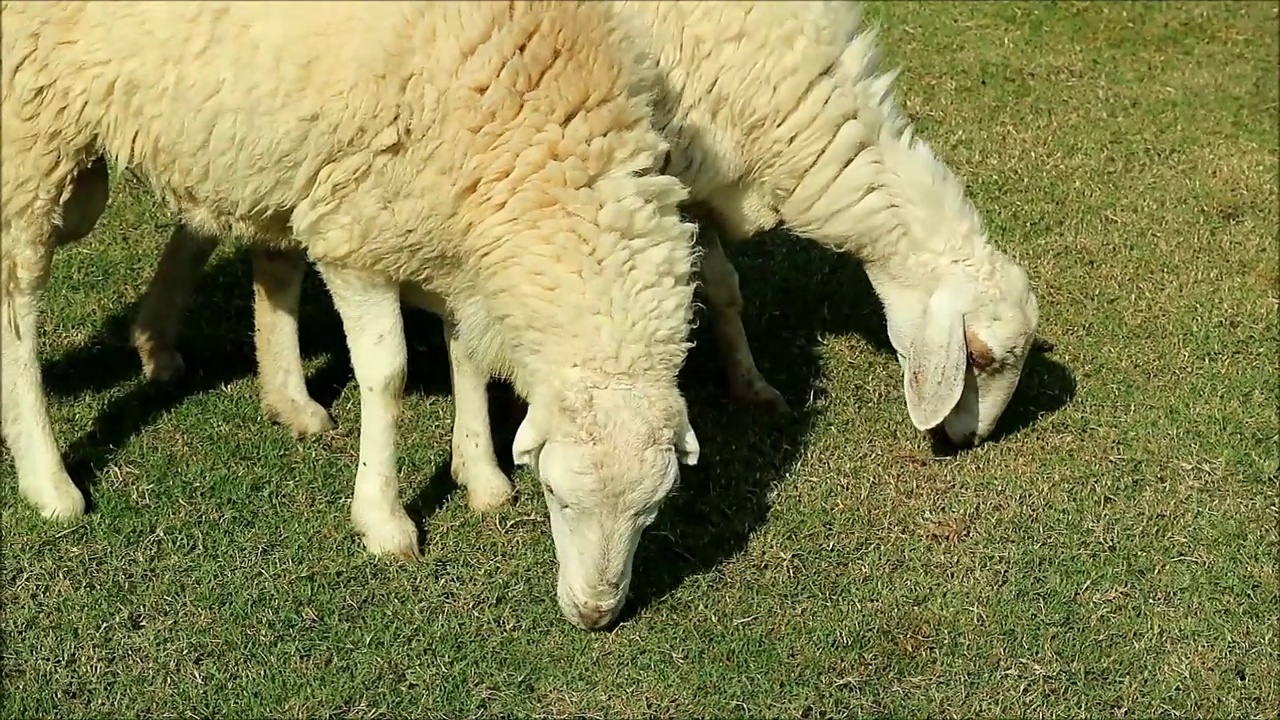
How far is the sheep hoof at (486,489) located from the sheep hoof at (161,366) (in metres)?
1.24

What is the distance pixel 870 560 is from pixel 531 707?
128 centimetres

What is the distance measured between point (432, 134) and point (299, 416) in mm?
1609

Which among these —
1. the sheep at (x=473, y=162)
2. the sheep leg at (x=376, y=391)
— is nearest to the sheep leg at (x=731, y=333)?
the sheep at (x=473, y=162)

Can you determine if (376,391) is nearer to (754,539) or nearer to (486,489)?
(486,489)

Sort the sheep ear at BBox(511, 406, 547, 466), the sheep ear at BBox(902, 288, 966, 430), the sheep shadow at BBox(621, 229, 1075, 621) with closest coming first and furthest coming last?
the sheep ear at BBox(511, 406, 547, 466)
the sheep shadow at BBox(621, 229, 1075, 621)
the sheep ear at BBox(902, 288, 966, 430)

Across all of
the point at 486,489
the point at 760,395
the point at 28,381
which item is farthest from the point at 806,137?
the point at 28,381

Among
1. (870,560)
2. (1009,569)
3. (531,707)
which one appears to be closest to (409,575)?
(531,707)

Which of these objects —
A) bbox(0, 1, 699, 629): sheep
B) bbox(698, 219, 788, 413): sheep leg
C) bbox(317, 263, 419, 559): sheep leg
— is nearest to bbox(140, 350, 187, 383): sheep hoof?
bbox(317, 263, 419, 559): sheep leg

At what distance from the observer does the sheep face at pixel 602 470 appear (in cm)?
334

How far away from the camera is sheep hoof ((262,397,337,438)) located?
183 inches

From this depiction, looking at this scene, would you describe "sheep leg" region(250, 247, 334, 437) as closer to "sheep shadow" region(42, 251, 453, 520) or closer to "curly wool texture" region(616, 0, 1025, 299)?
"sheep shadow" region(42, 251, 453, 520)

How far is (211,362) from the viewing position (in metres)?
5.04

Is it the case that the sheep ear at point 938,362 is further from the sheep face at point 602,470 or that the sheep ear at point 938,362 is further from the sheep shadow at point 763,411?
the sheep face at point 602,470

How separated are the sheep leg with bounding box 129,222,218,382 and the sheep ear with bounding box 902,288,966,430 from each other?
101 inches
